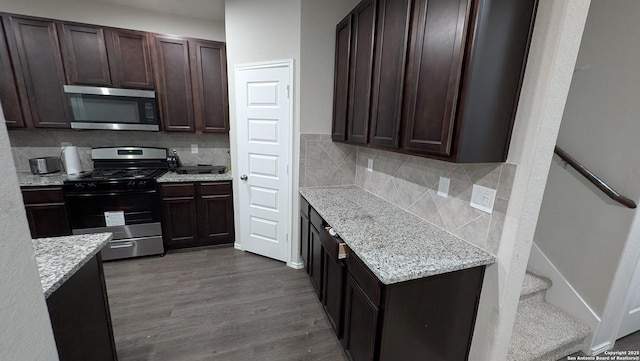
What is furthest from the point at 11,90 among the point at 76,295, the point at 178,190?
the point at 76,295

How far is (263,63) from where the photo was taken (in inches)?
98.0

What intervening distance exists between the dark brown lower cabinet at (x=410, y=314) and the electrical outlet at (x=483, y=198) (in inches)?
13.2

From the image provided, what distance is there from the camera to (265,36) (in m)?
2.46

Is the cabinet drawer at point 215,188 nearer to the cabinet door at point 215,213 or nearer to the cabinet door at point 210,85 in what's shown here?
the cabinet door at point 215,213

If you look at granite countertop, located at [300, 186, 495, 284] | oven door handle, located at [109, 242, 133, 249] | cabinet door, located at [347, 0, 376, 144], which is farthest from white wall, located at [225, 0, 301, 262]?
oven door handle, located at [109, 242, 133, 249]

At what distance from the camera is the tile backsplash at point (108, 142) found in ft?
9.62

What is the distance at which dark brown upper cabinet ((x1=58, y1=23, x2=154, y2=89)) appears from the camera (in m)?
2.58

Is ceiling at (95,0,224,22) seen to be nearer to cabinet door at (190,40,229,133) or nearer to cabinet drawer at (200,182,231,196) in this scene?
cabinet door at (190,40,229,133)

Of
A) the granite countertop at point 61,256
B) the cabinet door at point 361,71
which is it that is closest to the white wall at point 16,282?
→ the granite countertop at point 61,256

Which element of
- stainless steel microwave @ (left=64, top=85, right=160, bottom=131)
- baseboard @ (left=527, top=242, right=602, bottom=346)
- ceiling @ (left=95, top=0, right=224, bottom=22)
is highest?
ceiling @ (left=95, top=0, right=224, bottom=22)

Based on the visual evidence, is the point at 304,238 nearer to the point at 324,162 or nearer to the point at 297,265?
the point at 297,265

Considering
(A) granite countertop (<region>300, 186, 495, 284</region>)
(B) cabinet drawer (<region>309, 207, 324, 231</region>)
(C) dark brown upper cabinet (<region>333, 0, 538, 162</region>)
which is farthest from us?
(B) cabinet drawer (<region>309, 207, 324, 231</region>)

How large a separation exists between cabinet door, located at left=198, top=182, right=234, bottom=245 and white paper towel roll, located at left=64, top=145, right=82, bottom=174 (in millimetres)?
1456

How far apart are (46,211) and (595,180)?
4827 mm
